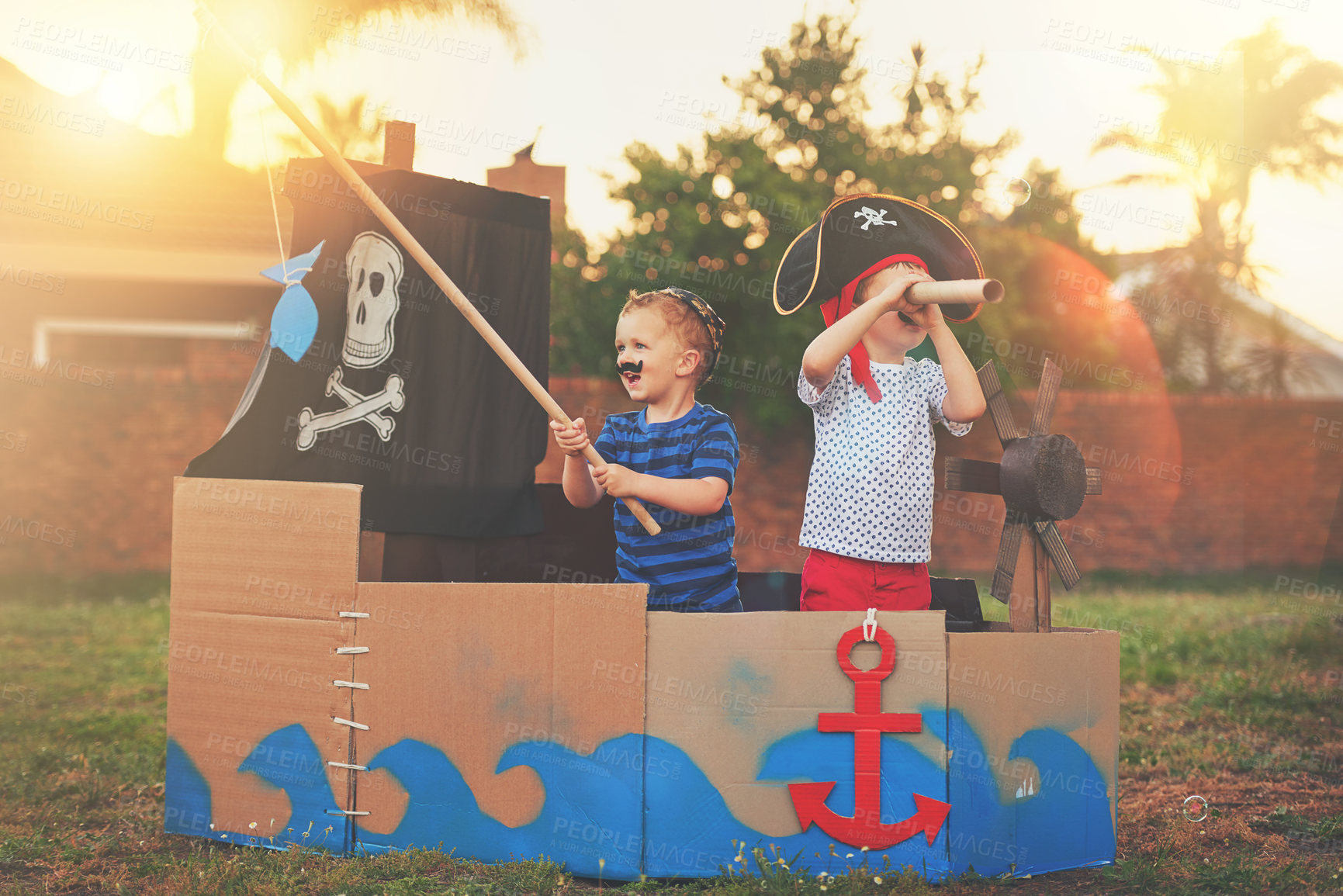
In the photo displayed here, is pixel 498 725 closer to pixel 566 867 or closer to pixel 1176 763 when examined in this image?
A: pixel 566 867

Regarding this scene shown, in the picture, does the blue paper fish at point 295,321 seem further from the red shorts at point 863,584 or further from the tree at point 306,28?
the tree at point 306,28

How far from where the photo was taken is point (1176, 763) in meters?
3.63

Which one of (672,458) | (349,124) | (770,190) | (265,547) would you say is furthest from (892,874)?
(349,124)

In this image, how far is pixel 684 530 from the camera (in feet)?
8.70

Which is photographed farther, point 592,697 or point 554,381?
point 554,381

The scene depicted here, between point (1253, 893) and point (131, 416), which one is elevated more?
point (131, 416)

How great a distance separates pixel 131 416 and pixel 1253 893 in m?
9.96

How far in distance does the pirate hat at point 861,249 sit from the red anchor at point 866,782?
36.4 inches

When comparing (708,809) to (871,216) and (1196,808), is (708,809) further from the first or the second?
(1196,808)

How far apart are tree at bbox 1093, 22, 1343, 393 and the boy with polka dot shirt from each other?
1484cm

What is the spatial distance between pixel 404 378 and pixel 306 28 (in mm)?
8221

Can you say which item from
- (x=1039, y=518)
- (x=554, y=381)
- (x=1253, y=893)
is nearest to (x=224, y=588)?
(x=1039, y=518)

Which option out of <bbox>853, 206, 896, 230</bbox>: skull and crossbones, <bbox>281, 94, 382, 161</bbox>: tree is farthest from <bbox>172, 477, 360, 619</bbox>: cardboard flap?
<bbox>281, 94, 382, 161</bbox>: tree

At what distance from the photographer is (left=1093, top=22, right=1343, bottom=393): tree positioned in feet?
53.4
